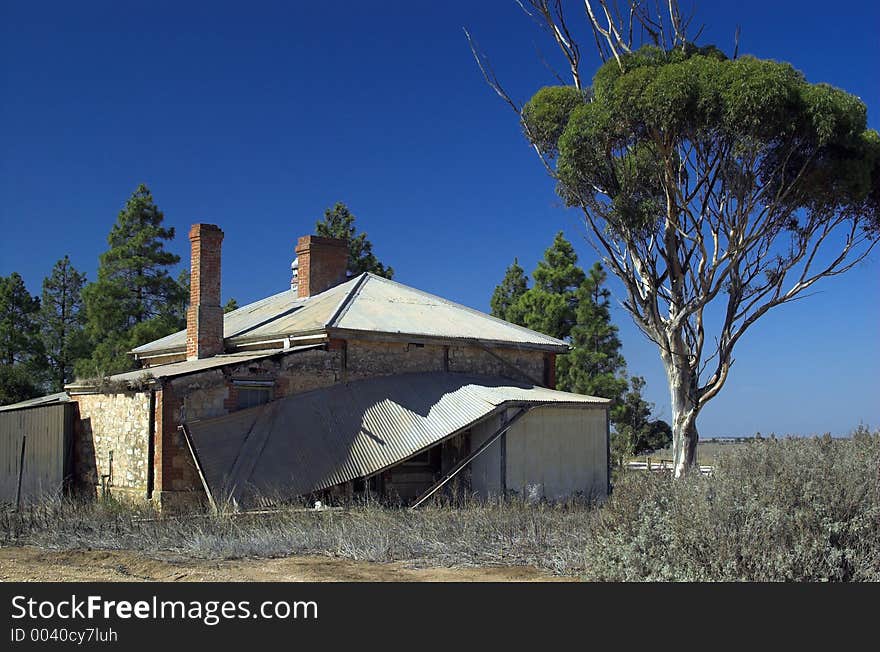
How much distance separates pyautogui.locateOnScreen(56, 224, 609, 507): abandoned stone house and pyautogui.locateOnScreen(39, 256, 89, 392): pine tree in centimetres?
1351

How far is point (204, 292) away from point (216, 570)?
36.1 feet

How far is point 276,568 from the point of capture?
1054 cm

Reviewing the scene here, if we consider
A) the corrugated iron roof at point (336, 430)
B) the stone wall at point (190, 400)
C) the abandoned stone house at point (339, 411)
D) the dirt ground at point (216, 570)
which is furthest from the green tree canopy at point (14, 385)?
the dirt ground at point (216, 570)

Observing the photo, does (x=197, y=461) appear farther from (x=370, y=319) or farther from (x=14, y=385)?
(x=14, y=385)

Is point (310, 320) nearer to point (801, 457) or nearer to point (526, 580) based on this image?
point (526, 580)

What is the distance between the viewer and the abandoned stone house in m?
16.3

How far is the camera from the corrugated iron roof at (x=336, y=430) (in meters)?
16.0

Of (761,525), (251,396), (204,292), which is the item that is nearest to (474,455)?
(251,396)

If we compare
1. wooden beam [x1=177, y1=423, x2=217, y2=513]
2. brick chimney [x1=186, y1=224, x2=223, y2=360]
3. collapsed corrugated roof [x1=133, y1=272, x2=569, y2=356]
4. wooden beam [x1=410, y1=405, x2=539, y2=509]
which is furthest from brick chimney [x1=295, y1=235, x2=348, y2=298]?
wooden beam [x1=177, y1=423, x2=217, y2=513]

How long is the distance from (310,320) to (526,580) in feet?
36.0

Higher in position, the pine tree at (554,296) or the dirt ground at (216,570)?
the pine tree at (554,296)

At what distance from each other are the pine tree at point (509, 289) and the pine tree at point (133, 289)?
42.0ft

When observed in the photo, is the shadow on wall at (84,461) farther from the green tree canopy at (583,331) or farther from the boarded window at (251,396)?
the green tree canopy at (583,331)

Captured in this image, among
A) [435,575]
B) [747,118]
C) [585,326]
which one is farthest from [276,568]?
[585,326]
